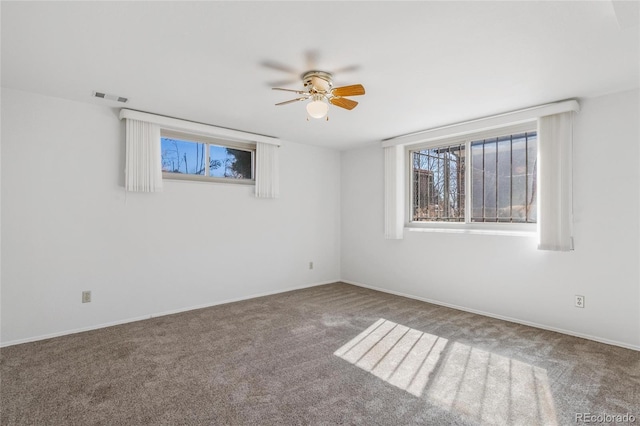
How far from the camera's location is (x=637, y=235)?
286 cm

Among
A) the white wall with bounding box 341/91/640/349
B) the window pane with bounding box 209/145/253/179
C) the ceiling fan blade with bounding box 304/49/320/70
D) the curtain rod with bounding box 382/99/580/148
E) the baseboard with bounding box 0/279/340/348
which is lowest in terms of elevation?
the baseboard with bounding box 0/279/340/348

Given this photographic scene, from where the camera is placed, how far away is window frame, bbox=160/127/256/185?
395 centimetres

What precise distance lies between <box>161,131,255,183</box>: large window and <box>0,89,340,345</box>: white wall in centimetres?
18

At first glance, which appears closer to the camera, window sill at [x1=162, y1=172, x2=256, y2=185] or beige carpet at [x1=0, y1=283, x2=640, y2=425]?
beige carpet at [x1=0, y1=283, x2=640, y2=425]

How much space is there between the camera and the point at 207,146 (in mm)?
4270

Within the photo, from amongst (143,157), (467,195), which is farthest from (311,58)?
(467,195)

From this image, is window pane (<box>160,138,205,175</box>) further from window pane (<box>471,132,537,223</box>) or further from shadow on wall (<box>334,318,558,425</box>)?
window pane (<box>471,132,537,223</box>)

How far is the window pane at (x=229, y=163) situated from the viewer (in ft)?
14.3

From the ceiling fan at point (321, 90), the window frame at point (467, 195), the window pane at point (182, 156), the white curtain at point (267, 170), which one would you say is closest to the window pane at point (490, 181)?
the window frame at point (467, 195)

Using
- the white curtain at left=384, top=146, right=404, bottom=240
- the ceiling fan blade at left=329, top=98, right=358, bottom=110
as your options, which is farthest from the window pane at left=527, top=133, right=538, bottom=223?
the ceiling fan blade at left=329, top=98, right=358, bottom=110

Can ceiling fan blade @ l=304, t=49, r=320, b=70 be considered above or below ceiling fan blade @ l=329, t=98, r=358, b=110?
above

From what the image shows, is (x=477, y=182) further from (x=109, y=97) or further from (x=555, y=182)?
(x=109, y=97)

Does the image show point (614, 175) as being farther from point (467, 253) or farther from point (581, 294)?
point (467, 253)

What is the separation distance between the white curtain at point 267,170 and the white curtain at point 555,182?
10.7ft
